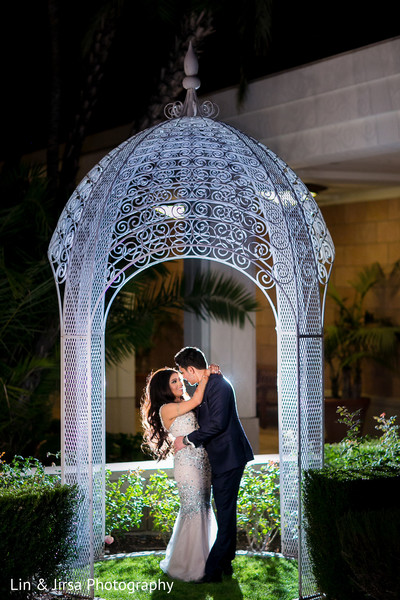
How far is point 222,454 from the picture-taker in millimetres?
5781

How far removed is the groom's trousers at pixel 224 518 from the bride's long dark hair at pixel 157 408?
0.58m

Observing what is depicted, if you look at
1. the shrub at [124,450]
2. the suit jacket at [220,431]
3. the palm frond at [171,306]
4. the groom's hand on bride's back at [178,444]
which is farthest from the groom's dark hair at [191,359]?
the shrub at [124,450]

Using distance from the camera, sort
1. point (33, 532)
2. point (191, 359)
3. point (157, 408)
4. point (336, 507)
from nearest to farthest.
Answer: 1. point (33, 532)
2. point (336, 507)
3. point (191, 359)
4. point (157, 408)

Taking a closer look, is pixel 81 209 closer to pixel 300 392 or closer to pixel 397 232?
pixel 300 392

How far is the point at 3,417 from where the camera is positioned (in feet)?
27.6

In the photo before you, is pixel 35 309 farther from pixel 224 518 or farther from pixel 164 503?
pixel 224 518

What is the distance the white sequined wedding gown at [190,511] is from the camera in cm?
591

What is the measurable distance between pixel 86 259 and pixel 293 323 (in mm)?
1823

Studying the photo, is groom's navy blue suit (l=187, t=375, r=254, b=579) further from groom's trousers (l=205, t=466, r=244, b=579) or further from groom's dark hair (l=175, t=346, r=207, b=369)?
groom's dark hair (l=175, t=346, r=207, b=369)

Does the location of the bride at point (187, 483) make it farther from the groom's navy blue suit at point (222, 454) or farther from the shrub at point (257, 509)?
the shrub at point (257, 509)

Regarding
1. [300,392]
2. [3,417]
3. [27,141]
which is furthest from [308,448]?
[27,141]

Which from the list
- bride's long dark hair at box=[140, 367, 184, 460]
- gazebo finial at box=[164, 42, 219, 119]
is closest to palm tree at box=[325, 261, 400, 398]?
bride's long dark hair at box=[140, 367, 184, 460]

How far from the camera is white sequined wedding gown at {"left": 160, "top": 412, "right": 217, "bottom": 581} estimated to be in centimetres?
591

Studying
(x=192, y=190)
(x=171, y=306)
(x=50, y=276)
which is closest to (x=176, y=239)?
(x=192, y=190)
